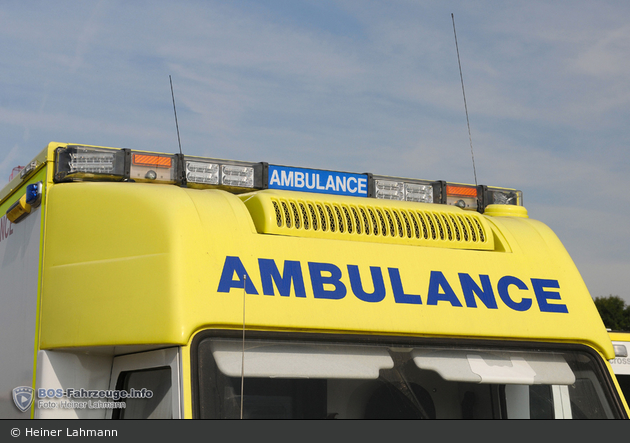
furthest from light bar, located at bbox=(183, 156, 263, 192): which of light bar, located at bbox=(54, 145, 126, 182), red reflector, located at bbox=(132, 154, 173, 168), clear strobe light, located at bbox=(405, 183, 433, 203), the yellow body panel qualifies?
clear strobe light, located at bbox=(405, 183, 433, 203)

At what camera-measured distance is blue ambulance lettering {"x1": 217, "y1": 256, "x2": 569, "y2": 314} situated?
11.3 feet

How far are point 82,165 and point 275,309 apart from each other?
1.43 metres

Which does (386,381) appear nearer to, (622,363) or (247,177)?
(247,177)

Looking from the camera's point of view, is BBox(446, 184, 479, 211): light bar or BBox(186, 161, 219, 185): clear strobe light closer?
BBox(186, 161, 219, 185): clear strobe light

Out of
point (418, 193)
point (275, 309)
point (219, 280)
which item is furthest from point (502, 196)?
point (219, 280)

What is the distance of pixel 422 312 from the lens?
370 centimetres

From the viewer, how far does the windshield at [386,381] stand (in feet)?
10.7

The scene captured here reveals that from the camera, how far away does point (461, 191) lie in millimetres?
5133

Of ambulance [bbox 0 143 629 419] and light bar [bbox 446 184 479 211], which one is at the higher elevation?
light bar [bbox 446 184 479 211]

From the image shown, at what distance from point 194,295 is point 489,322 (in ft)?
5.00

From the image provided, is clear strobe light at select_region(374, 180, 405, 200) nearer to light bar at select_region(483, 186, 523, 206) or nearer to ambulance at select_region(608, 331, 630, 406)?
light bar at select_region(483, 186, 523, 206)

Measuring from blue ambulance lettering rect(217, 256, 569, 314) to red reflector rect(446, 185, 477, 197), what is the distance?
1.16 meters

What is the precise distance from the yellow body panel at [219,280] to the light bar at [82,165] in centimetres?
12
